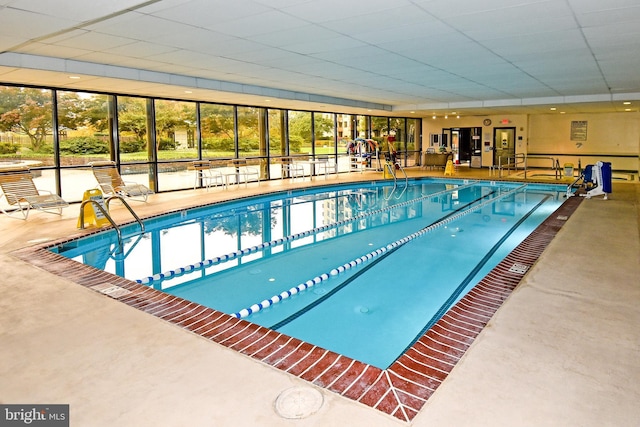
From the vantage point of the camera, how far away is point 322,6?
402 cm

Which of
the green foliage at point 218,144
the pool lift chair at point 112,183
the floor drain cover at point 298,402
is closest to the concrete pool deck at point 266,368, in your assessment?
the floor drain cover at point 298,402

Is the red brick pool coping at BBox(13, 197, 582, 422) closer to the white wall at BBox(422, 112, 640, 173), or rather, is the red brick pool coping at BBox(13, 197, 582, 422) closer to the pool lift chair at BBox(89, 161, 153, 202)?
the pool lift chair at BBox(89, 161, 153, 202)

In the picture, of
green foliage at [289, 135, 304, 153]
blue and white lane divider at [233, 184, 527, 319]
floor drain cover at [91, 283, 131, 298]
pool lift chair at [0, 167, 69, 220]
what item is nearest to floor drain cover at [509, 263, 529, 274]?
blue and white lane divider at [233, 184, 527, 319]

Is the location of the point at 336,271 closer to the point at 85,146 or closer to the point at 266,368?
the point at 266,368

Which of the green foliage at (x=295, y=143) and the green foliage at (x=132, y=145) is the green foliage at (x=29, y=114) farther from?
the green foliage at (x=295, y=143)

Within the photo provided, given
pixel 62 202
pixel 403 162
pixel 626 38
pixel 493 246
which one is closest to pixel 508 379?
pixel 493 246

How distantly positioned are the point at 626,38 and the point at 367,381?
5339mm

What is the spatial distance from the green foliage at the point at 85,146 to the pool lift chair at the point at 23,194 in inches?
59.8

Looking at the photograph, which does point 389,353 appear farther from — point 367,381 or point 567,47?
point 567,47

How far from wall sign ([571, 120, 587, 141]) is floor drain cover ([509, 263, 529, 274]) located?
48.5 feet

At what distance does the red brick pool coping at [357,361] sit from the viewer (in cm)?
229

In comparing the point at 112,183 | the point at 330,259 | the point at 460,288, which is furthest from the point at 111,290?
the point at 112,183

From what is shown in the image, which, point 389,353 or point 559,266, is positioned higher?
point 559,266

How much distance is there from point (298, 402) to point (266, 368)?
0.40 meters
